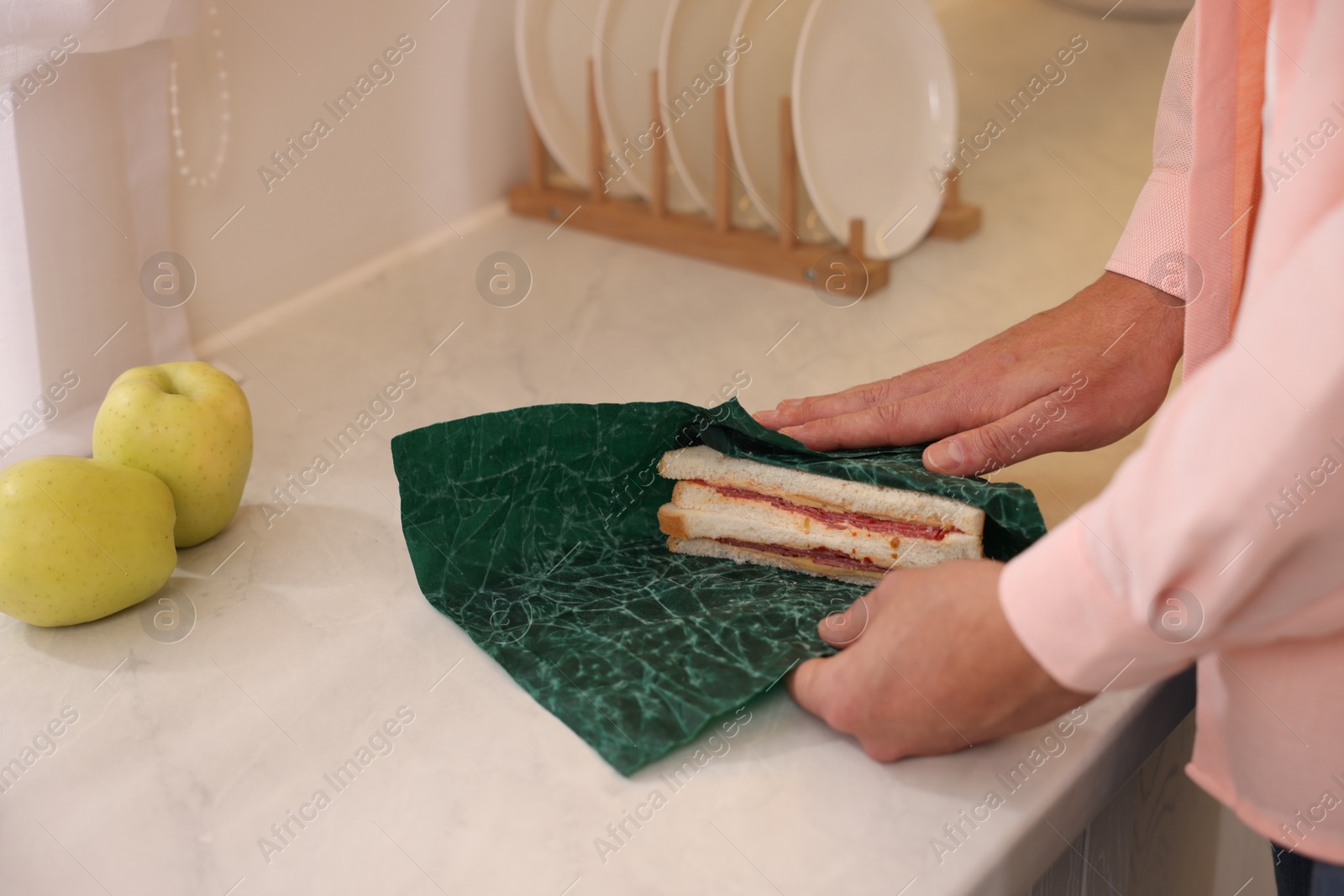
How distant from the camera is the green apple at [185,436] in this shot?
0.89 m

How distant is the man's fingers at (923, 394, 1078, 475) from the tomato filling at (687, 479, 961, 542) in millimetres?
62

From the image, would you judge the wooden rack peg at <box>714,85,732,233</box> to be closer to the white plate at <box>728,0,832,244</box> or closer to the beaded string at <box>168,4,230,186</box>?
the white plate at <box>728,0,832,244</box>

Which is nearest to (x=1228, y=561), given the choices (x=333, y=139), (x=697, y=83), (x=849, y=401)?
(x=849, y=401)

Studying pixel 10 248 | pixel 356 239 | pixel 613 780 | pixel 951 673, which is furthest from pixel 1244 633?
pixel 356 239

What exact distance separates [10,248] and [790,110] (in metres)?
0.83

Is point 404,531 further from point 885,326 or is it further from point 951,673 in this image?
point 885,326

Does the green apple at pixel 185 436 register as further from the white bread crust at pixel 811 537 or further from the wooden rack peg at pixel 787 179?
the wooden rack peg at pixel 787 179

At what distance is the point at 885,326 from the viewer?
130 centimetres

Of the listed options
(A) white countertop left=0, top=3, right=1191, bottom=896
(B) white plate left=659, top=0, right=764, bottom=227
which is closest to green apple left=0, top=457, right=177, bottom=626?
(A) white countertop left=0, top=3, right=1191, bottom=896

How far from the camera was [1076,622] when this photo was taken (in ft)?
1.80

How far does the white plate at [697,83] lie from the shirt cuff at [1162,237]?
57 cm

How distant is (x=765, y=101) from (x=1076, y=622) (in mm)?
1012

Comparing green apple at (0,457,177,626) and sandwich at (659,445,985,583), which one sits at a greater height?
green apple at (0,457,177,626)

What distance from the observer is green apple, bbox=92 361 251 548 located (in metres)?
0.89
